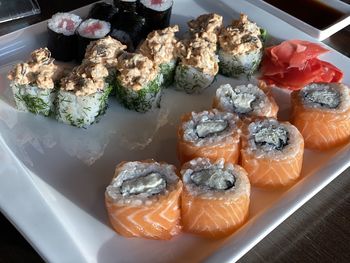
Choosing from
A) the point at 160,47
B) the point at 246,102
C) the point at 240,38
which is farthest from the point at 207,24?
the point at 246,102

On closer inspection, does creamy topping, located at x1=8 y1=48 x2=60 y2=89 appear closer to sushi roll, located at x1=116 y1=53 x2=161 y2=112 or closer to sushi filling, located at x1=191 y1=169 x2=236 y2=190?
sushi roll, located at x1=116 y1=53 x2=161 y2=112

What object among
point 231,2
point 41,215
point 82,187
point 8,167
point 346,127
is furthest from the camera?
point 231,2

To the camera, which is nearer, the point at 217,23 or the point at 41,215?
the point at 41,215

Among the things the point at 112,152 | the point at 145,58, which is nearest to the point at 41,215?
the point at 112,152

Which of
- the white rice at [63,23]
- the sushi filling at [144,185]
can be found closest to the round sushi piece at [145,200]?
the sushi filling at [144,185]

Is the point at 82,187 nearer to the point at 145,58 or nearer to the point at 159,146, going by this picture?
the point at 159,146

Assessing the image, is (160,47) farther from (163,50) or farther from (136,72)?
(136,72)

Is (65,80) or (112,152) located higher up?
(65,80)
